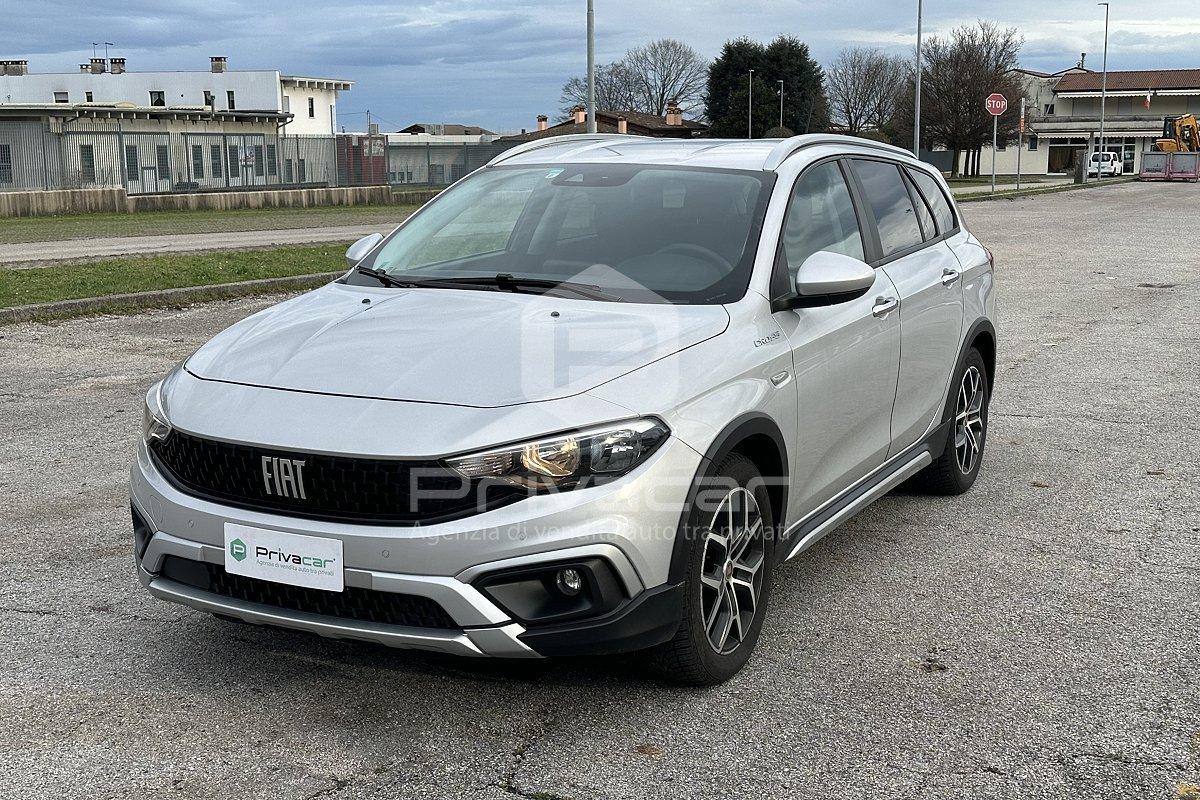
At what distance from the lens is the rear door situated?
5.14 meters

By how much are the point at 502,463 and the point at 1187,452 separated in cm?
497

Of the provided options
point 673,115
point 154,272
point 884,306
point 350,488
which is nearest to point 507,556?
point 350,488

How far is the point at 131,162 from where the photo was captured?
1404 inches

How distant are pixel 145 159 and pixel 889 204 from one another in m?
34.2

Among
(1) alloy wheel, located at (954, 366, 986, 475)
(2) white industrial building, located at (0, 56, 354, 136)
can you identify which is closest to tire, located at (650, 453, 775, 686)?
(1) alloy wheel, located at (954, 366, 986, 475)

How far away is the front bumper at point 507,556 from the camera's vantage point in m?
3.24

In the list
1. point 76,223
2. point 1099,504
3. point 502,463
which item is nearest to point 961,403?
point 1099,504

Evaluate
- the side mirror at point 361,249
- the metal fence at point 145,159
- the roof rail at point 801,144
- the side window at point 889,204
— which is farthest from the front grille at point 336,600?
the metal fence at point 145,159

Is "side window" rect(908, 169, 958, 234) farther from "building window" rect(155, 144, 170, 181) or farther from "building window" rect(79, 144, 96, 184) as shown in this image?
"building window" rect(155, 144, 170, 181)

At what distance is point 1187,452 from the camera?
688cm

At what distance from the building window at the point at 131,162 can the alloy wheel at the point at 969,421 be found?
1314 inches

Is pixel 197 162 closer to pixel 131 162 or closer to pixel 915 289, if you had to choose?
pixel 131 162

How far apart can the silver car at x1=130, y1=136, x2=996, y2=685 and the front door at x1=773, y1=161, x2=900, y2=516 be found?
14 millimetres

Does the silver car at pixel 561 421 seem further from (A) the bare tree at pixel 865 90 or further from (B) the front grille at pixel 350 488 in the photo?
→ (A) the bare tree at pixel 865 90
